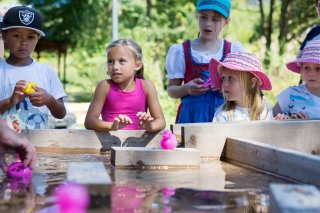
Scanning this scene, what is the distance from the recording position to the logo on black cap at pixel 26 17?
15.1ft

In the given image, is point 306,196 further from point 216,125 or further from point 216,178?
point 216,125

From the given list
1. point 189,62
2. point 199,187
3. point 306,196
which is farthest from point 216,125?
point 306,196

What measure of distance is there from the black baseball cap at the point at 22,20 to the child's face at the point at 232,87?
58.1 inches

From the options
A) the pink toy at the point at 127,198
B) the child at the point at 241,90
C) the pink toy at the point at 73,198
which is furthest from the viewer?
the child at the point at 241,90

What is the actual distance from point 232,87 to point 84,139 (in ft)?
4.08

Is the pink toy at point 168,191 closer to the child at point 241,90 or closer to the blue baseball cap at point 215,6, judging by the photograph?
the child at point 241,90

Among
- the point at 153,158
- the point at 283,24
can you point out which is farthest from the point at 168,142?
the point at 283,24

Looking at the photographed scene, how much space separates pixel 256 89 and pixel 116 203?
2516 millimetres

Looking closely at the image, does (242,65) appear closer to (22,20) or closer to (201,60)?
(201,60)

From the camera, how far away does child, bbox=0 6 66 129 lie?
14.8ft

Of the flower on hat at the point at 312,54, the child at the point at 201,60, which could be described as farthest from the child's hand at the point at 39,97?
the flower on hat at the point at 312,54

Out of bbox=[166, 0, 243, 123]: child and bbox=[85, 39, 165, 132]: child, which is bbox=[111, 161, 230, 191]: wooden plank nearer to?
bbox=[85, 39, 165, 132]: child

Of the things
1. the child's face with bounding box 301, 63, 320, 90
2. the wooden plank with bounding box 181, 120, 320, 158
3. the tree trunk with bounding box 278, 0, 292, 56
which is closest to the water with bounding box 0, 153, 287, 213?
the wooden plank with bounding box 181, 120, 320, 158

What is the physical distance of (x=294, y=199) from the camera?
164 centimetres
